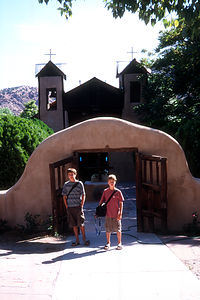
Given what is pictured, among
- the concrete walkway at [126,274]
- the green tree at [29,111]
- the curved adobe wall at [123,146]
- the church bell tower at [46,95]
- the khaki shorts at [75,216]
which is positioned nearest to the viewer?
the concrete walkway at [126,274]

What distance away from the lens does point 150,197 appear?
28.6ft

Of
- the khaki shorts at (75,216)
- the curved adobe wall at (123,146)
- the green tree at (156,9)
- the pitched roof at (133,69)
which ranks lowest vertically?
the khaki shorts at (75,216)

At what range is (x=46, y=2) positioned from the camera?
7.52 metres

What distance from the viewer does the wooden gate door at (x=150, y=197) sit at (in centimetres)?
824

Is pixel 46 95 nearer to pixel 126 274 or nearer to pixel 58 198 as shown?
pixel 58 198

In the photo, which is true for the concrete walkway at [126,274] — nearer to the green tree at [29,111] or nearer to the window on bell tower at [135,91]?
the window on bell tower at [135,91]

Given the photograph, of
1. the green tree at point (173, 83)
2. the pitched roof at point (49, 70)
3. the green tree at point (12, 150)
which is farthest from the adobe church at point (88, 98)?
the green tree at point (12, 150)

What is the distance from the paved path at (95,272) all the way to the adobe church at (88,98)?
15021 mm

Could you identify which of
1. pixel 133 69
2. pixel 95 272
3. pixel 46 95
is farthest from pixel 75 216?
pixel 133 69

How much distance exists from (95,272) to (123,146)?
4.16 metres

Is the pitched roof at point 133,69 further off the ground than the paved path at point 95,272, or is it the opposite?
the pitched roof at point 133,69

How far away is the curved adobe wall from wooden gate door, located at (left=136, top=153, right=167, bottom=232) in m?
0.44

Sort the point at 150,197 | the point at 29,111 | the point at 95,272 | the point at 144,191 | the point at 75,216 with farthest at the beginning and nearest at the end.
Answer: the point at 29,111 < the point at 144,191 < the point at 150,197 < the point at 75,216 < the point at 95,272

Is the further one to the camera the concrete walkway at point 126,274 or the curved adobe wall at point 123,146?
the curved adobe wall at point 123,146
